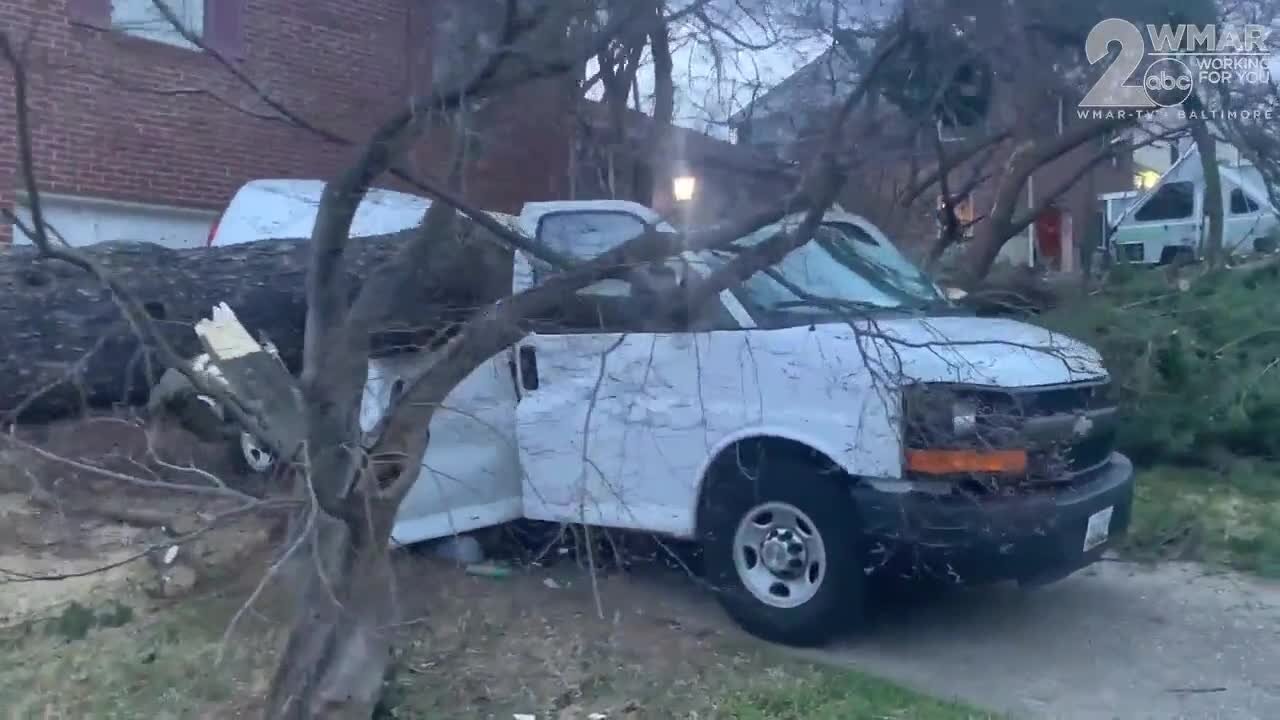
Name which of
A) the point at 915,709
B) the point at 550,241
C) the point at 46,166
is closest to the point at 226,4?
the point at 46,166

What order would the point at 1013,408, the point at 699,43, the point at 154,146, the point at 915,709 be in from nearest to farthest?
1. the point at 915,709
2. the point at 1013,408
3. the point at 699,43
4. the point at 154,146

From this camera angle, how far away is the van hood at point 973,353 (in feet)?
17.1

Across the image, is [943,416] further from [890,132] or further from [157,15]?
[157,15]

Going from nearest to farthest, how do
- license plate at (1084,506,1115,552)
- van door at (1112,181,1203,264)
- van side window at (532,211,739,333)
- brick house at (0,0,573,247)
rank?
van side window at (532,211,739,333) → license plate at (1084,506,1115,552) → brick house at (0,0,573,247) → van door at (1112,181,1203,264)

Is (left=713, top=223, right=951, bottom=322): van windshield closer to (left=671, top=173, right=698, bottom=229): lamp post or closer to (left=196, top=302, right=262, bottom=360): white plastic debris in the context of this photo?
(left=671, top=173, right=698, bottom=229): lamp post

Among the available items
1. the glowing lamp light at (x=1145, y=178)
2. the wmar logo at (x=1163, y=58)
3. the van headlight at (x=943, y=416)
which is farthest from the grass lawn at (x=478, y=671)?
the glowing lamp light at (x=1145, y=178)

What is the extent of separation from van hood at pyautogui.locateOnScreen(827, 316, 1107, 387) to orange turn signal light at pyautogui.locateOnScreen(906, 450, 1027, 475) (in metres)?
0.28

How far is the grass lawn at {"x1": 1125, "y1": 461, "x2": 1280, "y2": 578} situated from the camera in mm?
7309

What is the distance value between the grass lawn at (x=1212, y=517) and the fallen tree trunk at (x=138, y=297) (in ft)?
13.6

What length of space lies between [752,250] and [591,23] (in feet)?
4.00

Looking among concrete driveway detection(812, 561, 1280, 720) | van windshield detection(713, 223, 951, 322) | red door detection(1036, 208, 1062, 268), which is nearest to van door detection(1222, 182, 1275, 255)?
red door detection(1036, 208, 1062, 268)

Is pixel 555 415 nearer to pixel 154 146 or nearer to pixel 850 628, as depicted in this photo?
pixel 850 628

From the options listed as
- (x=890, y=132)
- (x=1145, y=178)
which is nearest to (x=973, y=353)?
(x=890, y=132)

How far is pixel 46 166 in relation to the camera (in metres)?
9.99
